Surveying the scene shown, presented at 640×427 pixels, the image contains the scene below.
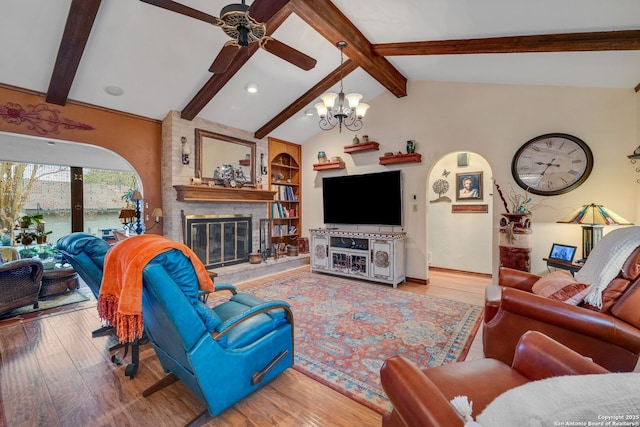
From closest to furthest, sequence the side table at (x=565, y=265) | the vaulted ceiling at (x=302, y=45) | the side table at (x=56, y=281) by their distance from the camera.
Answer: the vaulted ceiling at (x=302, y=45) < the side table at (x=565, y=265) < the side table at (x=56, y=281)

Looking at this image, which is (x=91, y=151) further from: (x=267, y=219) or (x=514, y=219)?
(x=514, y=219)

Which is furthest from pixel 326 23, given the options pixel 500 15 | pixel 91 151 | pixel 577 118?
pixel 91 151

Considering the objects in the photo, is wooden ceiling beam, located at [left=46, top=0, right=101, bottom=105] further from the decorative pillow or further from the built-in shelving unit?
the decorative pillow

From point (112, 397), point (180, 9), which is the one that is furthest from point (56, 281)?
point (180, 9)

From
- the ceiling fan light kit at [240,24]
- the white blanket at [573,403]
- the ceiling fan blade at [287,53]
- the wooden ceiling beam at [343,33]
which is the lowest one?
the white blanket at [573,403]

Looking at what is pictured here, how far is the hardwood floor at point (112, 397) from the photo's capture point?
A: 5.35 ft

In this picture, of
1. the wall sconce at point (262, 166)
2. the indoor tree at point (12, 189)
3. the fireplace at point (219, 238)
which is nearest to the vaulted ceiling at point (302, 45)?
the wall sconce at point (262, 166)

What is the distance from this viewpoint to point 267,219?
220 inches

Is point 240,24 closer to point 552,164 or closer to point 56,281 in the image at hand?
point 552,164

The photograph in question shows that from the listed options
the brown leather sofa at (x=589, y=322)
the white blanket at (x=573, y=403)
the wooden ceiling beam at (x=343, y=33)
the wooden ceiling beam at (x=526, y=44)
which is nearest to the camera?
the white blanket at (x=573, y=403)

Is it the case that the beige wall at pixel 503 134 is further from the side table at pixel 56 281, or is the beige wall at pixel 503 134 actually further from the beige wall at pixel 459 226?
the side table at pixel 56 281

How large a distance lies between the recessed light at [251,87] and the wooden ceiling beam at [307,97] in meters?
0.82

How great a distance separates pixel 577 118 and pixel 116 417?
17.2ft

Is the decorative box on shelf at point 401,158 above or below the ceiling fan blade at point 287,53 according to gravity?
below
